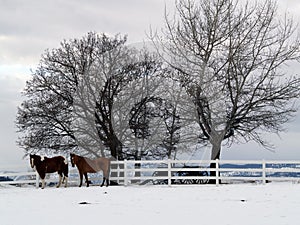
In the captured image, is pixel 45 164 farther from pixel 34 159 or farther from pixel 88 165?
pixel 88 165

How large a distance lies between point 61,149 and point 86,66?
14.8 ft

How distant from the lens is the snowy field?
418 inches

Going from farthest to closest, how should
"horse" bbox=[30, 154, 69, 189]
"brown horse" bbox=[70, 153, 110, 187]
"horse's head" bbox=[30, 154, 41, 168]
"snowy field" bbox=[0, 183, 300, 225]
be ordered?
"brown horse" bbox=[70, 153, 110, 187], "horse" bbox=[30, 154, 69, 189], "horse's head" bbox=[30, 154, 41, 168], "snowy field" bbox=[0, 183, 300, 225]

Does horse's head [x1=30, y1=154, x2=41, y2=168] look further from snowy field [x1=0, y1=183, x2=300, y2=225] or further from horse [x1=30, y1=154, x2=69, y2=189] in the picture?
snowy field [x1=0, y1=183, x2=300, y2=225]

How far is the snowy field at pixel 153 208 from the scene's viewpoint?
34.9 ft

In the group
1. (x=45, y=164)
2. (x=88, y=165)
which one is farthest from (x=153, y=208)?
(x=45, y=164)

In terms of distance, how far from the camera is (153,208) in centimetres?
1265

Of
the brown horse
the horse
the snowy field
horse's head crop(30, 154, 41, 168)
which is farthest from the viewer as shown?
the brown horse

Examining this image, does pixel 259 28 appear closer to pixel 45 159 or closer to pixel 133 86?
pixel 133 86

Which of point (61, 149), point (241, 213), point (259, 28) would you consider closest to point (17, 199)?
point (241, 213)

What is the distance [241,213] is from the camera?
461 inches

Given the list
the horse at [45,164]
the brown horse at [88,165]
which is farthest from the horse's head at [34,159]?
the brown horse at [88,165]

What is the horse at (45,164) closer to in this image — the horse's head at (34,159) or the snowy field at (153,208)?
→ the horse's head at (34,159)

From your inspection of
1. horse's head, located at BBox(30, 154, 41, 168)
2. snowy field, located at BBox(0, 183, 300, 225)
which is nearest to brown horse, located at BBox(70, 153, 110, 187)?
horse's head, located at BBox(30, 154, 41, 168)
